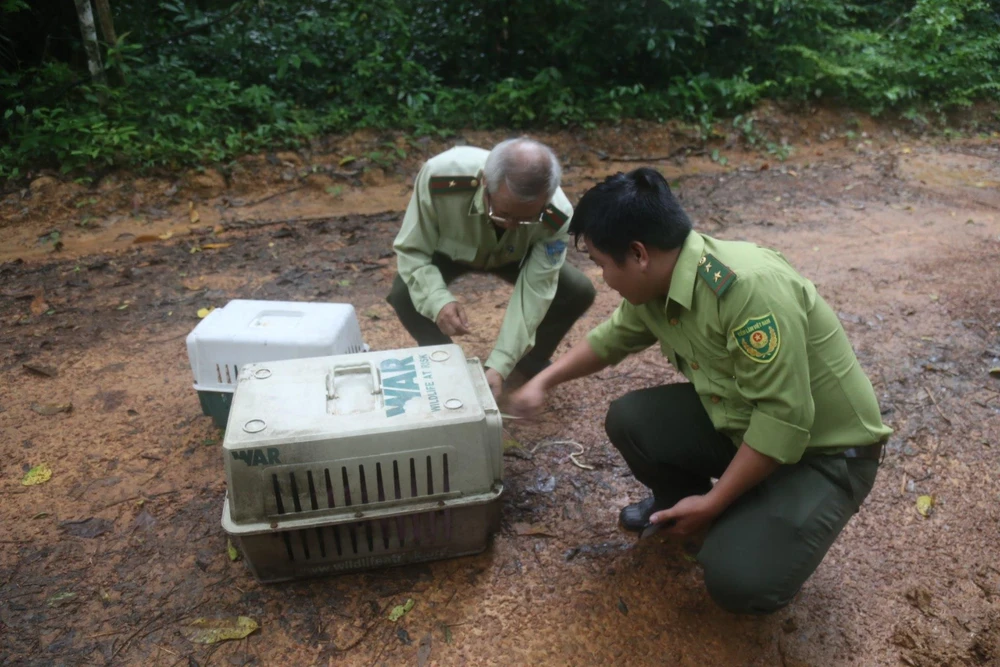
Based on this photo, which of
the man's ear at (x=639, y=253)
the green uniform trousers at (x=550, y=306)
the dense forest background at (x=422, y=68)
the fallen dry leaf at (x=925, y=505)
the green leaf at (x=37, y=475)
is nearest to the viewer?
the man's ear at (x=639, y=253)

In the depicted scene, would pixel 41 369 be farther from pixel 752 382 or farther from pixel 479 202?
pixel 752 382

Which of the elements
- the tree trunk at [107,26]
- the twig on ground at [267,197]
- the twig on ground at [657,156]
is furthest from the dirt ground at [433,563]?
the twig on ground at [657,156]

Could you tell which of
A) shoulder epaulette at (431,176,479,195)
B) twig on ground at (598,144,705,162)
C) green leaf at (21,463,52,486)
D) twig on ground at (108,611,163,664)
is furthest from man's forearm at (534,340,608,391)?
twig on ground at (598,144,705,162)

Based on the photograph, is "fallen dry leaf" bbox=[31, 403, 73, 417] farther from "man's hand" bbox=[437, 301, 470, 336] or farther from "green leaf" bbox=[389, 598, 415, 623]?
"green leaf" bbox=[389, 598, 415, 623]

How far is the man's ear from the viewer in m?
1.98

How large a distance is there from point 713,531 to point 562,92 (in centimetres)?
627

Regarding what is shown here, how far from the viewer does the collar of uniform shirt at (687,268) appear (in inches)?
79.4

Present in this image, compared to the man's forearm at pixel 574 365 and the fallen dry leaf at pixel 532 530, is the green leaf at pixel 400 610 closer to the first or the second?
the fallen dry leaf at pixel 532 530

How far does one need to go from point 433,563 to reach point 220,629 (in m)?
0.69

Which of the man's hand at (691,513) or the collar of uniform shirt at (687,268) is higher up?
the collar of uniform shirt at (687,268)

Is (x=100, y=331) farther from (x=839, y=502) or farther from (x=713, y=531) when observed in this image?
(x=839, y=502)

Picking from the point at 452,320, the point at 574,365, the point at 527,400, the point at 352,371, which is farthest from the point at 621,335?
the point at 352,371

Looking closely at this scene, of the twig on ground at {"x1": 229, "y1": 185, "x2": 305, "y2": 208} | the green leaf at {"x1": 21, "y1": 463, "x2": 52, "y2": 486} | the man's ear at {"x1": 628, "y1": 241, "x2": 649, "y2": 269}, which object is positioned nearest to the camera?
the man's ear at {"x1": 628, "y1": 241, "x2": 649, "y2": 269}

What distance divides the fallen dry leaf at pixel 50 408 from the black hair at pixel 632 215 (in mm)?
2676
